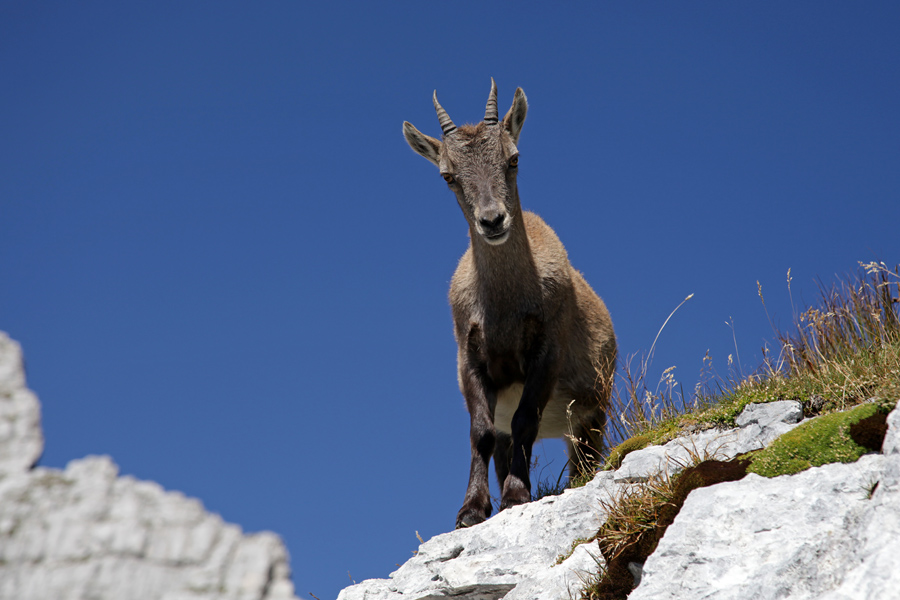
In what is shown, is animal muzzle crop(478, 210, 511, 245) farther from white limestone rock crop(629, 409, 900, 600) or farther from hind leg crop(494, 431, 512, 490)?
white limestone rock crop(629, 409, 900, 600)

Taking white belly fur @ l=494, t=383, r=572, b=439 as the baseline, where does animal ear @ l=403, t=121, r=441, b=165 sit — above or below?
above

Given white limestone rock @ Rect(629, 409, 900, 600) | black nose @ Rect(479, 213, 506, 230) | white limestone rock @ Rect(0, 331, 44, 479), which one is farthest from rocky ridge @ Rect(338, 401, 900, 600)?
white limestone rock @ Rect(0, 331, 44, 479)

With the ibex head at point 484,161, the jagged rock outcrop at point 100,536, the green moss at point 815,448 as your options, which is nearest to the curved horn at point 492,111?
the ibex head at point 484,161

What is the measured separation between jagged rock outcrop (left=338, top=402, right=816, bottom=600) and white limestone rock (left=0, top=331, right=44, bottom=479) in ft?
48.9

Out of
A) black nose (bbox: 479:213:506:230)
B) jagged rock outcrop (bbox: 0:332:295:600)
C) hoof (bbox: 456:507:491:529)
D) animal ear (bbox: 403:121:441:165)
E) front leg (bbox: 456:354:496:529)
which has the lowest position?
hoof (bbox: 456:507:491:529)

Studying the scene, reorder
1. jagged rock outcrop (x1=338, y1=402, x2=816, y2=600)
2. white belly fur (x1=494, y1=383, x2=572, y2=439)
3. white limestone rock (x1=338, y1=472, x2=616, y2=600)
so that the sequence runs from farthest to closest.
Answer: white belly fur (x1=494, y1=383, x2=572, y2=439)
jagged rock outcrop (x1=338, y1=402, x2=816, y2=600)
white limestone rock (x1=338, y1=472, x2=616, y2=600)

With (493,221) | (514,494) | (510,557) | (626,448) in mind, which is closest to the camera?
(510,557)

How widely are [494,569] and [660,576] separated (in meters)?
1.94

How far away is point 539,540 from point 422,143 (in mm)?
4754

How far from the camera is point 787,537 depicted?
3562 millimetres

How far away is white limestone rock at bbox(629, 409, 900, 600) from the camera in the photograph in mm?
3166

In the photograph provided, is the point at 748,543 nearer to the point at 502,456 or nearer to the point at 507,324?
the point at 507,324

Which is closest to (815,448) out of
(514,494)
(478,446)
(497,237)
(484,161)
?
(514,494)

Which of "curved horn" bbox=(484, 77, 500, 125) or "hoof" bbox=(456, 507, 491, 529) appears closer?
"hoof" bbox=(456, 507, 491, 529)
